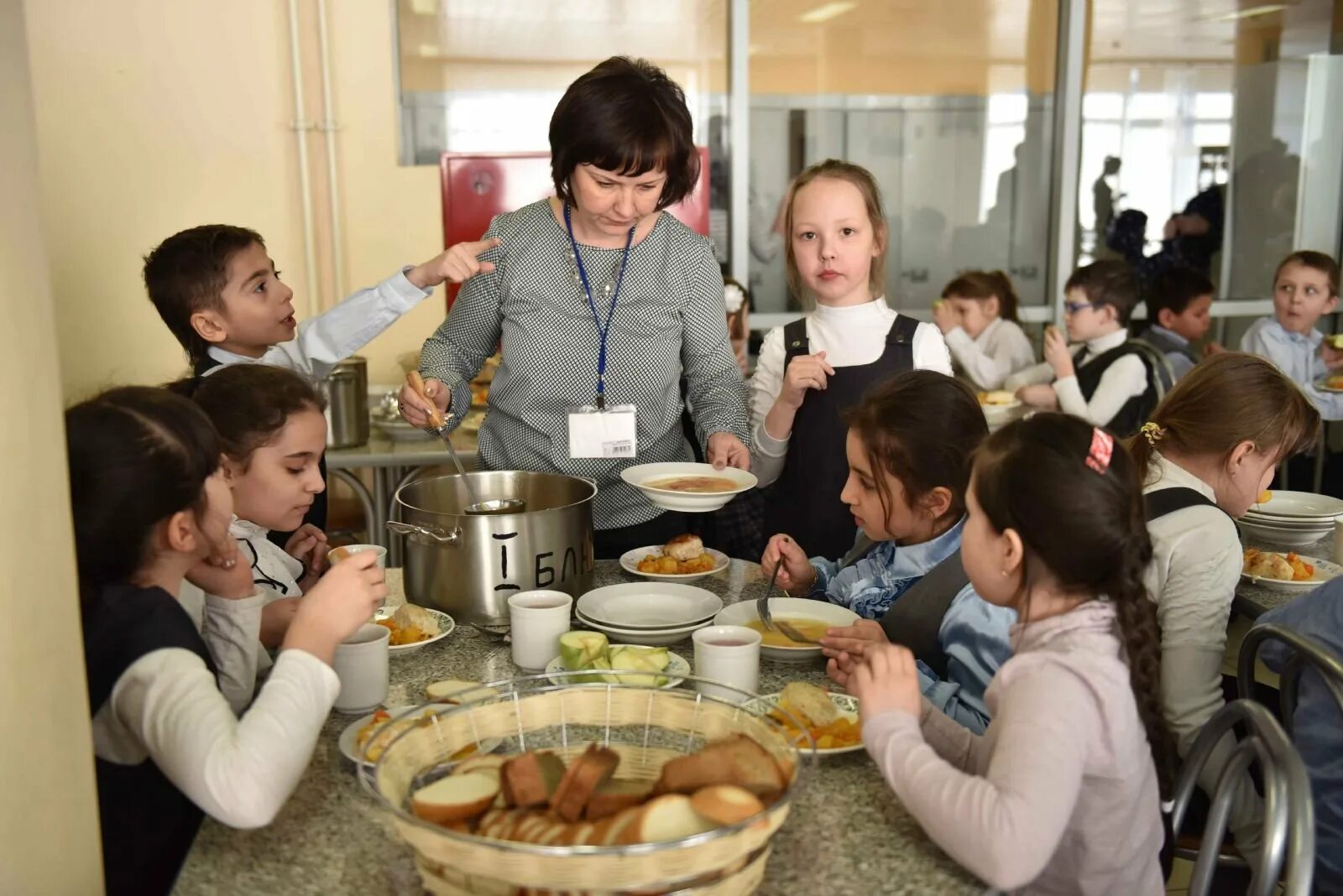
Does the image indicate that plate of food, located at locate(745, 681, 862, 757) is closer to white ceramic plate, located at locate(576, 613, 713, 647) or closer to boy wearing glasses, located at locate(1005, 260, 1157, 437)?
white ceramic plate, located at locate(576, 613, 713, 647)

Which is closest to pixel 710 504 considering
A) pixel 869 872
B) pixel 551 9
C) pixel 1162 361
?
pixel 869 872

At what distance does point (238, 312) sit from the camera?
8.28 ft

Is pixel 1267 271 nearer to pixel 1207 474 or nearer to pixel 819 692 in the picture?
pixel 1207 474

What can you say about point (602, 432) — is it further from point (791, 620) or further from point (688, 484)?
point (791, 620)

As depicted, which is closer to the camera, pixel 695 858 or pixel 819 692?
pixel 695 858

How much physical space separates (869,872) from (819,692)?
12.8 inches

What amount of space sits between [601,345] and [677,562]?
50 cm

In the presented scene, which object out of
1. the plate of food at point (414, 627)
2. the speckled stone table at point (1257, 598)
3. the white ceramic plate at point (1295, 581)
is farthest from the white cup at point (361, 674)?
the white ceramic plate at point (1295, 581)

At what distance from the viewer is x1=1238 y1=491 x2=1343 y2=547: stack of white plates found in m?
2.54

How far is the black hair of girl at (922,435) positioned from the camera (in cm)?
182

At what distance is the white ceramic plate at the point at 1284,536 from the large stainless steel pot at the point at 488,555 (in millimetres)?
1623

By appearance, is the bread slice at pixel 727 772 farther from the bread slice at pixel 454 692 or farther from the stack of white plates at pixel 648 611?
the stack of white plates at pixel 648 611

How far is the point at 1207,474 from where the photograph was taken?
2137mm

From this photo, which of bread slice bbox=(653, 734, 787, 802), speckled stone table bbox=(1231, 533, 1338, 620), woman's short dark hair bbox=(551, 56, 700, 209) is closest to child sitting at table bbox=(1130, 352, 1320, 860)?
speckled stone table bbox=(1231, 533, 1338, 620)
